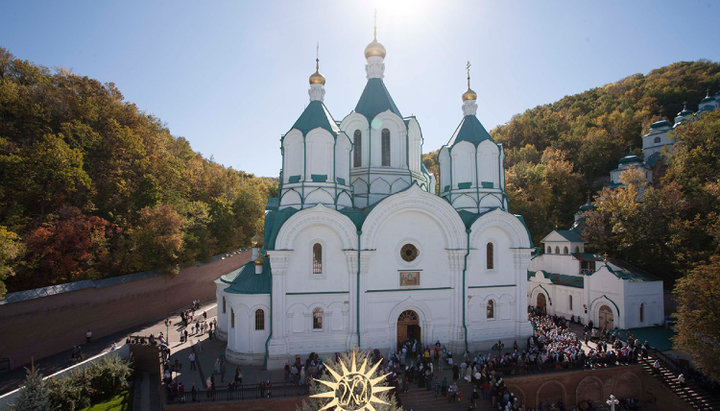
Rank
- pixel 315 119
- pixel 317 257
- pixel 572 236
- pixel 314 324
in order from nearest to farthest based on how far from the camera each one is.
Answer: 1. pixel 314 324
2. pixel 317 257
3. pixel 315 119
4. pixel 572 236

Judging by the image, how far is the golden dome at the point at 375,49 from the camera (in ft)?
65.6

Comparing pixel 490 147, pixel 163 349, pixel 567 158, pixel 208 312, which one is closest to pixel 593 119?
pixel 567 158

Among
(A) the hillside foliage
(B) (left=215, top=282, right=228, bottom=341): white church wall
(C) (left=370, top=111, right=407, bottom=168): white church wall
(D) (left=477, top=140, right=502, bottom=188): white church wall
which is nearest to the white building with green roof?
(A) the hillside foliage

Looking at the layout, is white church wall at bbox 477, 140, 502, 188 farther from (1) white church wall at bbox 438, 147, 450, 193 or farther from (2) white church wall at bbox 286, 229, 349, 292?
(2) white church wall at bbox 286, 229, 349, 292

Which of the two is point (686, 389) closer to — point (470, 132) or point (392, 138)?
point (470, 132)

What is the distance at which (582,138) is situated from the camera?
45.8 m

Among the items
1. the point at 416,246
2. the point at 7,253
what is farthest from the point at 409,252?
the point at 7,253

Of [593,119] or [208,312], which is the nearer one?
[208,312]

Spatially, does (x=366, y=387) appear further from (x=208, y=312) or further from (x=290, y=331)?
(x=208, y=312)

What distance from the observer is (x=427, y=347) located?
16344 mm

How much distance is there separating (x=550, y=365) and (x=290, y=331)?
394 inches

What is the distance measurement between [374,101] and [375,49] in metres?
2.96

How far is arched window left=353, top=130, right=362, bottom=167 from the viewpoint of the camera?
1909 centimetres

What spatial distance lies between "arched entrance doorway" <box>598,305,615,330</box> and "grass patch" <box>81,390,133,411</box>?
2202 cm
